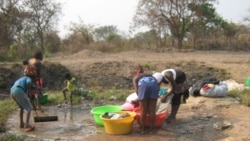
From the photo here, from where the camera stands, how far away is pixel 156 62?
17266 mm

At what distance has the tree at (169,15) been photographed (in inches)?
1003

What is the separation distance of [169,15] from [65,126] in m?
18.7

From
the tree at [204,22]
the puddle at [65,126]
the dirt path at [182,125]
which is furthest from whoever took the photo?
the tree at [204,22]

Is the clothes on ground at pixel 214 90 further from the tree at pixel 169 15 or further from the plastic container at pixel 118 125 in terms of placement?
the tree at pixel 169 15

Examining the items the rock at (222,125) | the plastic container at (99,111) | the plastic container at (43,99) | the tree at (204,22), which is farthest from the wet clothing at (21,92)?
the tree at (204,22)

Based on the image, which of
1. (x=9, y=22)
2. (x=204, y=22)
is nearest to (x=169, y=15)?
(x=204, y=22)

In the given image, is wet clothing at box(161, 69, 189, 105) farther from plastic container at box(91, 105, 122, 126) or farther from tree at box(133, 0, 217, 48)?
tree at box(133, 0, 217, 48)

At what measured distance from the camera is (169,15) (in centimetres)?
2581

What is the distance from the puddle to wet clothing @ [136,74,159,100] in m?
1.21

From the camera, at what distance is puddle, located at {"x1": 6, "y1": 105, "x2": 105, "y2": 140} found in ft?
25.1

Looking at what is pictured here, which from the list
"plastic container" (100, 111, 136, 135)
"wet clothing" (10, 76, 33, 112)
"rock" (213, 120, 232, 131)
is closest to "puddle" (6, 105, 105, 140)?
"plastic container" (100, 111, 136, 135)

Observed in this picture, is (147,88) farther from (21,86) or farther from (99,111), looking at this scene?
(21,86)

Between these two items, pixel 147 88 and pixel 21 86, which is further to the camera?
pixel 21 86

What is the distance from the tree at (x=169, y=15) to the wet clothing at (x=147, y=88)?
60.5ft
